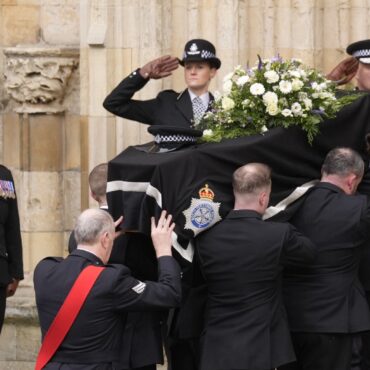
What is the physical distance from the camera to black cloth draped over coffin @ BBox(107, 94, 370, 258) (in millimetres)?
7926

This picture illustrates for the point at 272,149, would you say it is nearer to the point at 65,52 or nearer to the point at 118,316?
the point at 118,316

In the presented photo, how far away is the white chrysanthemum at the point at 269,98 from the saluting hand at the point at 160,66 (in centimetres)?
102

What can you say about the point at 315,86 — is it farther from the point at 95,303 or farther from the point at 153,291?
the point at 95,303

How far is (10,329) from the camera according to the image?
10570 millimetres

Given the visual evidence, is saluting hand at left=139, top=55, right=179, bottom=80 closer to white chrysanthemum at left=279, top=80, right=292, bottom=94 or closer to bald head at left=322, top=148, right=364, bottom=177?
white chrysanthemum at left=279, top=80, right=292, bottom=94

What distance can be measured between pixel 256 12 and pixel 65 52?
137cm

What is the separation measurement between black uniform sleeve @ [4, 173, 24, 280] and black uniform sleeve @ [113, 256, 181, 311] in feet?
Answer: 6.80

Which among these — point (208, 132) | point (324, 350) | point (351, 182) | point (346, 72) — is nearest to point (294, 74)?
point (208, 132)

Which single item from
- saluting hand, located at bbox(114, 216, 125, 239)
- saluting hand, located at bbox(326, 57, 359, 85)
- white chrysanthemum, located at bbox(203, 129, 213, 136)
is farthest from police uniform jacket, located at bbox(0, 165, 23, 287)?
saluting hand, located at bbox(326, 57, 359, 85)

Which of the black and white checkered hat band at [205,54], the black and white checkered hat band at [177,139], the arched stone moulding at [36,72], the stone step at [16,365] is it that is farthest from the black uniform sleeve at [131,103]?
the stone step at [16,365]

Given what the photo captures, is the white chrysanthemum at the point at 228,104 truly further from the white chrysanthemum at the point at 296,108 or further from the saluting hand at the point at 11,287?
the saluting hand at the point at 11,287

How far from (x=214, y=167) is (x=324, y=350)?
1087mm

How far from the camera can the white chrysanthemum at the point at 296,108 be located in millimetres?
8062

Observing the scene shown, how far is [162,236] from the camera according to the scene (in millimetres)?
7684
